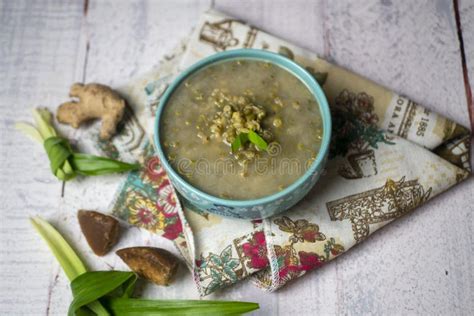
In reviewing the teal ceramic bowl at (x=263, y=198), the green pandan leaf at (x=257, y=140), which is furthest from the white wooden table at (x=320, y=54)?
the green pandan leaf at (x=257, y=140)

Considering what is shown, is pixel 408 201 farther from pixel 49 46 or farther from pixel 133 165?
pixel 49 46

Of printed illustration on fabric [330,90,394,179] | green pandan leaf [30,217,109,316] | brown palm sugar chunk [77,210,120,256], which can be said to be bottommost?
green pandan leaf [30,217,109,316]

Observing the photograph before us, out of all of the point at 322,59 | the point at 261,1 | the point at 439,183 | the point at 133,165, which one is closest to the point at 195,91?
the point at 133,165

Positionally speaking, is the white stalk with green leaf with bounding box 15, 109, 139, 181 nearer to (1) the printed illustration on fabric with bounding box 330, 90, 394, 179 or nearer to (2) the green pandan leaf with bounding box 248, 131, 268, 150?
(2) the green pandan leaf with bounding box 248, 131, 268, 150

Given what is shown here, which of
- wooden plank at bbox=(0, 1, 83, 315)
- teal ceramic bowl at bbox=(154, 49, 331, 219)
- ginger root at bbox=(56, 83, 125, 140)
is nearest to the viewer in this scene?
teal ceramic bowl at bbox=(154, 49, 331, 219)

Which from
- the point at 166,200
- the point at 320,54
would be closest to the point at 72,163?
the point at 166,200

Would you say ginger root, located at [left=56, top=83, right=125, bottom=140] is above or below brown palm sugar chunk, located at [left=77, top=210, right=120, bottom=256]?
above

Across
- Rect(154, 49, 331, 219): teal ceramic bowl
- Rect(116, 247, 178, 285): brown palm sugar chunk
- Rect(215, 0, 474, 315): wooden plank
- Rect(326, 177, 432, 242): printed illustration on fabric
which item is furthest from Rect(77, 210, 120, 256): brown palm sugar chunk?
Rect(326, 177, 432, 242): printed illustration on fabric

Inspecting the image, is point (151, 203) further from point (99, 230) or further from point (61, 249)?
point (61, 249)
